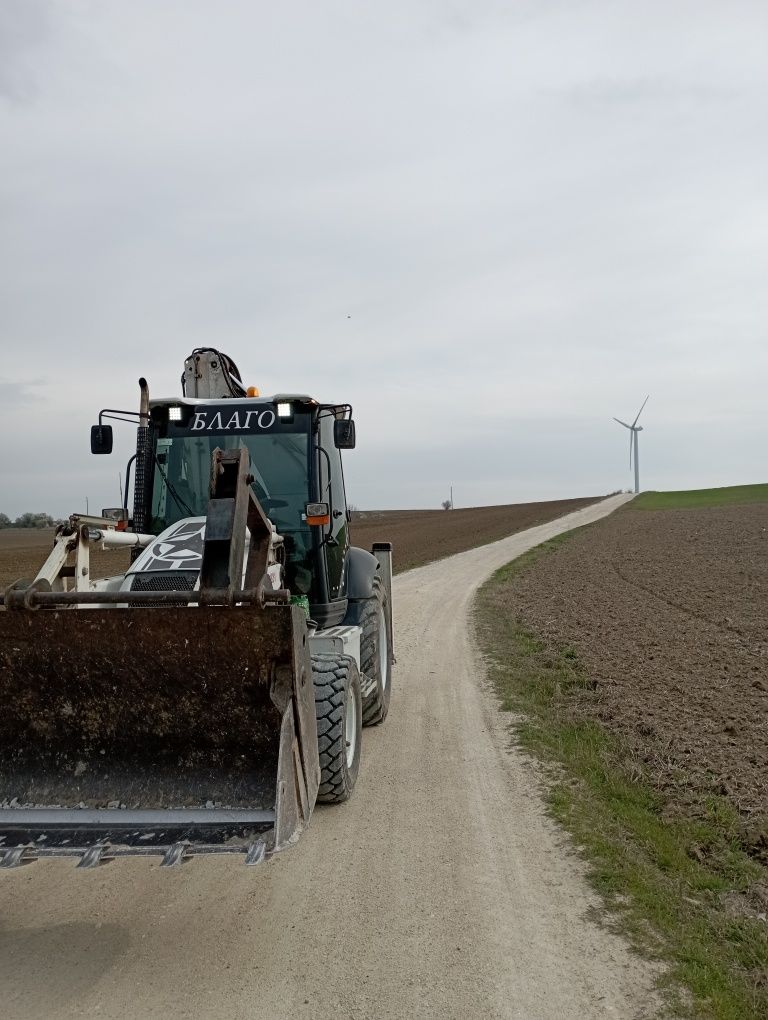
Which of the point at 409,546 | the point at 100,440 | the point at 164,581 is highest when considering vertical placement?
the point at 100,440

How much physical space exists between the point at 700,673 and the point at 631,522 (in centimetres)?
3419

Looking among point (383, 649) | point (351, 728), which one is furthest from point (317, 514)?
point (383, 649)

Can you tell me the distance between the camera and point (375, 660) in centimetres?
714

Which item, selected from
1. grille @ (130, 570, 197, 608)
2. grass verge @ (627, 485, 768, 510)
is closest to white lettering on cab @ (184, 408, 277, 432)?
grille @ (130, 570, 197, 608)

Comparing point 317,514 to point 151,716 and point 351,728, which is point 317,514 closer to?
point 351,728

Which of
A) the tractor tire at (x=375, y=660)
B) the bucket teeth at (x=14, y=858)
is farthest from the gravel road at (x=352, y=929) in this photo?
the tractor tire at (x=375, y=660)

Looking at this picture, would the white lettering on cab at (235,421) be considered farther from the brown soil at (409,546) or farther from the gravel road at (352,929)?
the brown soil at (409,546)

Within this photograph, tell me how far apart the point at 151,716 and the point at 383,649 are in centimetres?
380

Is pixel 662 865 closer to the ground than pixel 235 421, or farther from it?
closer to the ground

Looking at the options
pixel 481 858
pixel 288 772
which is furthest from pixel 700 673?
pixel 288 772

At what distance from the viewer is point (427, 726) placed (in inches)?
300

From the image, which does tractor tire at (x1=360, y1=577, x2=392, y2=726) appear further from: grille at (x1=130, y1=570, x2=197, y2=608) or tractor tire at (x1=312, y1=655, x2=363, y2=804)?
grille at (x1=130, y1=570, x2=197, y2=608)

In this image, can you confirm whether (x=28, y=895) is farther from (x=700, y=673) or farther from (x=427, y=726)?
(x=700, y=673)

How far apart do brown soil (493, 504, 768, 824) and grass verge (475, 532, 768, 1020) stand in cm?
25
